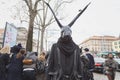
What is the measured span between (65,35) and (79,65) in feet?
Answer: 1.67

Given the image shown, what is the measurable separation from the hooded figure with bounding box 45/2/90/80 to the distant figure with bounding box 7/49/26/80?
121 inches

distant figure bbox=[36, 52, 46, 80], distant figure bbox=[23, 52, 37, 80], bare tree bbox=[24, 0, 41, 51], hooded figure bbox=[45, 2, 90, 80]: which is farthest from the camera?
bare tree bbox=[24, 0, 41, 51]

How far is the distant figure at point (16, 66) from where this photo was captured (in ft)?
24.2

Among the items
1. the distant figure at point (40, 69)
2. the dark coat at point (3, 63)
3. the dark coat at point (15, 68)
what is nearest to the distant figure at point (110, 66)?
the distant figure at point (40, 69)

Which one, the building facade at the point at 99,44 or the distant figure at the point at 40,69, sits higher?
the building facade at the point at 99,44

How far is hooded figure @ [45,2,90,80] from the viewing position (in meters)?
4.26

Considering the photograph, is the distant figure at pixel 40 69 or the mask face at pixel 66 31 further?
the distant figure at pixel 40 69

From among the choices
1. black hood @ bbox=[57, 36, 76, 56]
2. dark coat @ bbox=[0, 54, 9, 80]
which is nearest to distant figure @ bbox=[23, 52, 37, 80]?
dark coat @ bbox=[0, 54, 9, 80]

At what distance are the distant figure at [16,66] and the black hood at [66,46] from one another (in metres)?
3.15

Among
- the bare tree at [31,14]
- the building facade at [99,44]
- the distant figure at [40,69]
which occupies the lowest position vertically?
the distant figure at [40,69]

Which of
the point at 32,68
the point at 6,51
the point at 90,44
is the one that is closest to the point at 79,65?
the point at 32,68

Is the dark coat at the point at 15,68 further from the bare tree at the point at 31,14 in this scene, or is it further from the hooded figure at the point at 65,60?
the bare tree at the point at 31,14

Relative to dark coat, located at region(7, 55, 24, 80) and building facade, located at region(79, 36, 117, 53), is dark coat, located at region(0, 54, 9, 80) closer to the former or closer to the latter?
dark coat, located at region(7, 55, 24, 80)

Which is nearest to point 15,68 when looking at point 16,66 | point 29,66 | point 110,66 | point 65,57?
point 16,66
